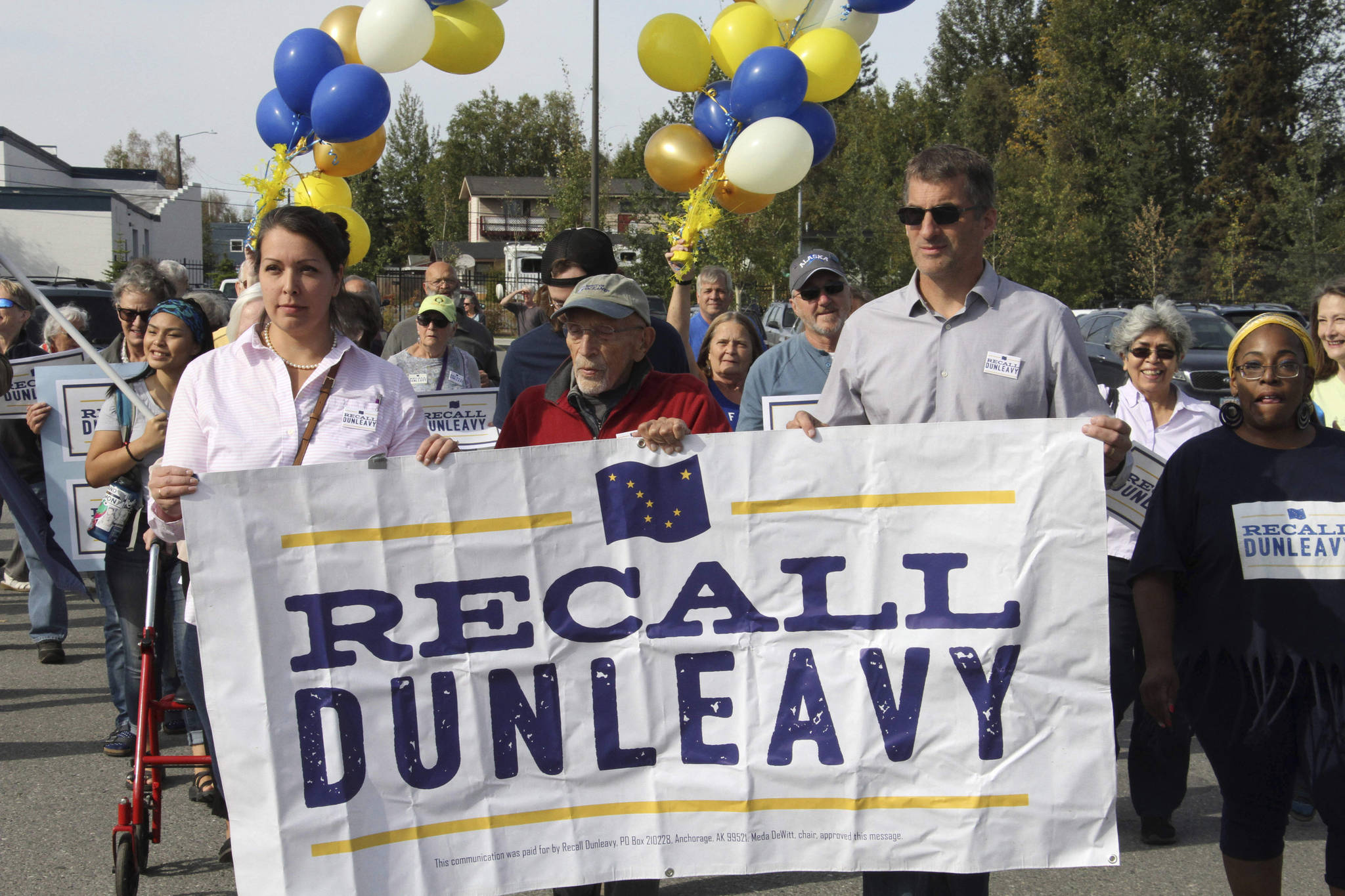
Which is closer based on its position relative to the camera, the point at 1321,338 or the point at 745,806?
the point at 745,806

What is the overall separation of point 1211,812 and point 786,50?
474cm

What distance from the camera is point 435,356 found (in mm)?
7734

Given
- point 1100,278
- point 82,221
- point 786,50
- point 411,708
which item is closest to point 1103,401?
point 411,708

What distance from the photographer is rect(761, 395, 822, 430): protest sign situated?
517 centimetres

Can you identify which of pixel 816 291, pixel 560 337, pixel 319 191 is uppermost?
pixel 319 191

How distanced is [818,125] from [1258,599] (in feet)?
16.2

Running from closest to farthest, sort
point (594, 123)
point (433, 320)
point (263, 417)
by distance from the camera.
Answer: point (263, 417) → point (433, 320) → point (594, 123)

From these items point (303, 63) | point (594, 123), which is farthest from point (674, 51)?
point (594, 123)

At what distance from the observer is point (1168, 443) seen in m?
5.10

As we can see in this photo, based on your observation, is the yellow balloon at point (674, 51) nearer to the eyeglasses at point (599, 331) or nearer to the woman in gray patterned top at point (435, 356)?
the woman in gray patterned top at point (435, 356)

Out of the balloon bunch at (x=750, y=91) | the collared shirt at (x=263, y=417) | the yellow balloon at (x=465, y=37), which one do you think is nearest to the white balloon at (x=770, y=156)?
the balloon bunch at (x=750, y=91)

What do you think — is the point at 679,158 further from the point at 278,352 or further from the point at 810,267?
the point at 278,352

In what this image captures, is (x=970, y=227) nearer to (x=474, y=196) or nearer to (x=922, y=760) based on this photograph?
(x=922, y=760)

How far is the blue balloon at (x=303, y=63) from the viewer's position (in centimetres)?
706
